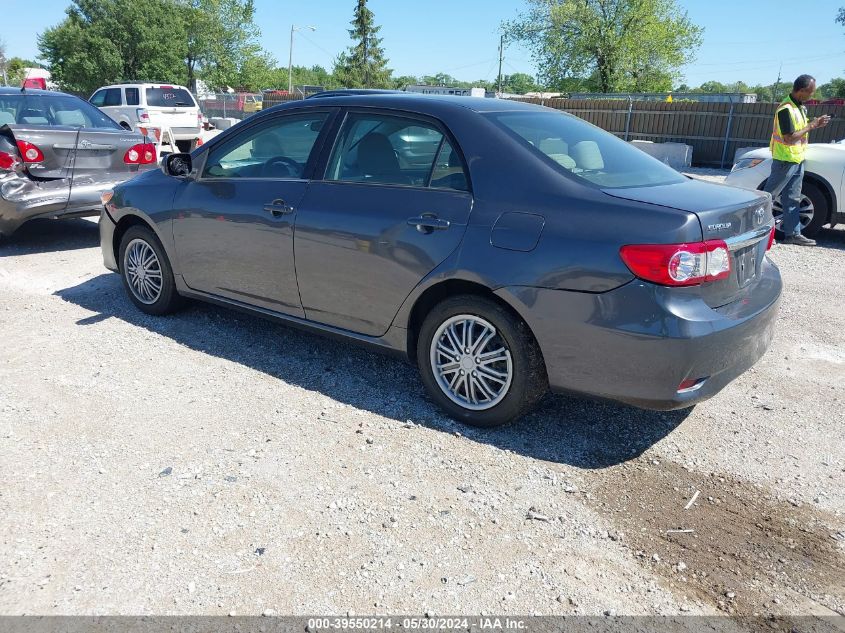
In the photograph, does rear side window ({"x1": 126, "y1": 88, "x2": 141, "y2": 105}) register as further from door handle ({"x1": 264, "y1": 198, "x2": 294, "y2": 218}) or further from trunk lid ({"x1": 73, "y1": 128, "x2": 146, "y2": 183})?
door handle ({"x1": 264, "y1": 198, "x2": 294, "y2": 218})

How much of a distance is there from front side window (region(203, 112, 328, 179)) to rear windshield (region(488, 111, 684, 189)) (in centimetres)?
126

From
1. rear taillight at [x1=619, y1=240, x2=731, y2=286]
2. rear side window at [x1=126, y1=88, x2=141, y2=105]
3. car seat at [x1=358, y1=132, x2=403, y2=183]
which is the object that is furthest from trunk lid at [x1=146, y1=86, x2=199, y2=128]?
rear taillight at [x1=619, y1=240, x2=731, y2=286]

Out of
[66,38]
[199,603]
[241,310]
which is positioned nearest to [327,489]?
[199,603]

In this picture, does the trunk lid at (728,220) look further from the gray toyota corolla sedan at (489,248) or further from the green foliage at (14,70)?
the green foliage at (14,70)

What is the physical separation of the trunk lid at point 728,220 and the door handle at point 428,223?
84cm

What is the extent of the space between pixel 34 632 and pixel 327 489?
1240 millimetres

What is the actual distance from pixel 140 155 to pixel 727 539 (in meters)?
7.38

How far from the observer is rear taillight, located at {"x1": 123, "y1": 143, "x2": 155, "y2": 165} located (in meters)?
7.89

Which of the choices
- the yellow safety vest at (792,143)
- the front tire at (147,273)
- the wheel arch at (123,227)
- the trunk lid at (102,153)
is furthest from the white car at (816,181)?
the trunk lid at (102,153)

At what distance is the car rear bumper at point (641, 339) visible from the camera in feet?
9.99

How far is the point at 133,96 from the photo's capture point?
1925 centimetres

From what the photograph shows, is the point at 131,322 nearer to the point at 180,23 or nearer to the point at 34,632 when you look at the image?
the point at 34,632

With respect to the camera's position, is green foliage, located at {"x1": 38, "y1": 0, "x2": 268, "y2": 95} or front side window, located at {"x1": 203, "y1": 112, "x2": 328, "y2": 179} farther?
green foliage, located at {"x1": 38, "y1": 0, "x2": 268, "y2": 95}

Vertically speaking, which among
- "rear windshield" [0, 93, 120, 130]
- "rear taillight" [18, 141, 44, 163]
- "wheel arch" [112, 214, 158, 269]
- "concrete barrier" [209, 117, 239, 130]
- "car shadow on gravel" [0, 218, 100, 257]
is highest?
"concrete barrier" [209, 117, 239, 130]
